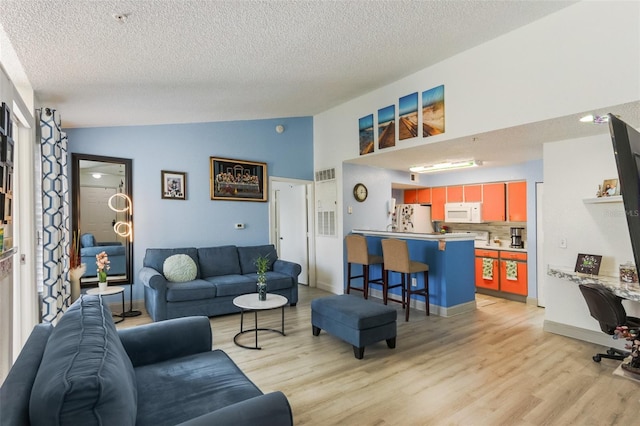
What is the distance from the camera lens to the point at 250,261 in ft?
16.6

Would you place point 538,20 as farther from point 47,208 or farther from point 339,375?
point 47,208

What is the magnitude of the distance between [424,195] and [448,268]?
9.19ft

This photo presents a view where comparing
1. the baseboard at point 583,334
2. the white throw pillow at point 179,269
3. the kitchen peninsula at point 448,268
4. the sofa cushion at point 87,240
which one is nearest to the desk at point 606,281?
the baseboard at point 583,334

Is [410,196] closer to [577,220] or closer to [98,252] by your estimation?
[577,220]

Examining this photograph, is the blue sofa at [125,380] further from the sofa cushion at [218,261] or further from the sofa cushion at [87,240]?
the sofa cushion at [87,240]

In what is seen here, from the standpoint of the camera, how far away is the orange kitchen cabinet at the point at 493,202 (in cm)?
561

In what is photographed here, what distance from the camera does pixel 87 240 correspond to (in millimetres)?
4324

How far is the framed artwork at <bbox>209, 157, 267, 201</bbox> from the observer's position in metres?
5.21

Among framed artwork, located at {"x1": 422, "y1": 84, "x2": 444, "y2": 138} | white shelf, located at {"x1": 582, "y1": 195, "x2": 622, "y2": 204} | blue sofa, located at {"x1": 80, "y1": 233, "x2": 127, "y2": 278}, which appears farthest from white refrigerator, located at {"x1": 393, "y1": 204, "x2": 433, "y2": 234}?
blue sofa, located at {"x1": 80, "y1": 233, "x2": 127, "y2": 278}

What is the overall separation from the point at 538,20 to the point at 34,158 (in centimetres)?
487

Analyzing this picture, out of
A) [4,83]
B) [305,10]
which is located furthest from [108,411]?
[305,10]

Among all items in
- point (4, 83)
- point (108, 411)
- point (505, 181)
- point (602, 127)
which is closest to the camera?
point (108, 411)

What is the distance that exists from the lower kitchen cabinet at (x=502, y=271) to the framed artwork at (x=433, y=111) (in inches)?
104

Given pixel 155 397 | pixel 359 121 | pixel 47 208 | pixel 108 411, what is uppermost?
pixel 359 121
